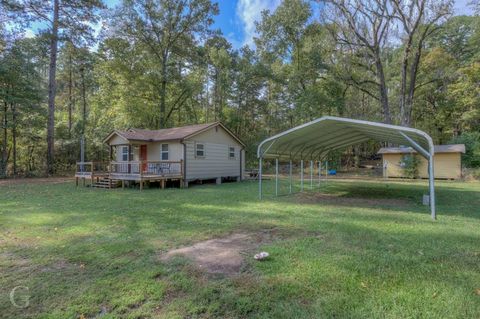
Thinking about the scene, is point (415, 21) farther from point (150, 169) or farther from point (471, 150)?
point (150, 169)

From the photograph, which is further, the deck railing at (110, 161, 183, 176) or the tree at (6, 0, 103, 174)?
the tree at (6, 0, 103, 174)

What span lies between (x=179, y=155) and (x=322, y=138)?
7.23 meters

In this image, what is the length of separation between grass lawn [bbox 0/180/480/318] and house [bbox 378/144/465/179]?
1453 centimetres

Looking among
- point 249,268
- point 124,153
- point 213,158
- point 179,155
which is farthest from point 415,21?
point 249,268

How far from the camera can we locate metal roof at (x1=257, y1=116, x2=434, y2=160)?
782 centimetres

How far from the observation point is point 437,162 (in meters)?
19.1

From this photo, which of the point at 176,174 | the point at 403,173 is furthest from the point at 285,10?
the point at 176,174

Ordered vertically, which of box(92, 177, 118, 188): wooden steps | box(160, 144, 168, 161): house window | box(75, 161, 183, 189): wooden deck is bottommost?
box(92, 177, 118, 188): wooden steps

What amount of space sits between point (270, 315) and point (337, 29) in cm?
2351

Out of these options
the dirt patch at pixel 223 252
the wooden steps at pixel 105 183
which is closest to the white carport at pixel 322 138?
the dirt patch at pixel 223 252

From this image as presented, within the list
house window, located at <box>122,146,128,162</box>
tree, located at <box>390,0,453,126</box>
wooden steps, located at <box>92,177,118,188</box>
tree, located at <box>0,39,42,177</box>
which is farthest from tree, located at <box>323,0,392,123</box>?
tree, located at <box>0,39,42,177</box>

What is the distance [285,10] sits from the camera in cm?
2484

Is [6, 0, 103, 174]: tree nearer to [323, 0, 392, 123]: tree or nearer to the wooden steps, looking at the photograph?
the wooden steps

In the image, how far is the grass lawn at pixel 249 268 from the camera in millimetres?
2551
